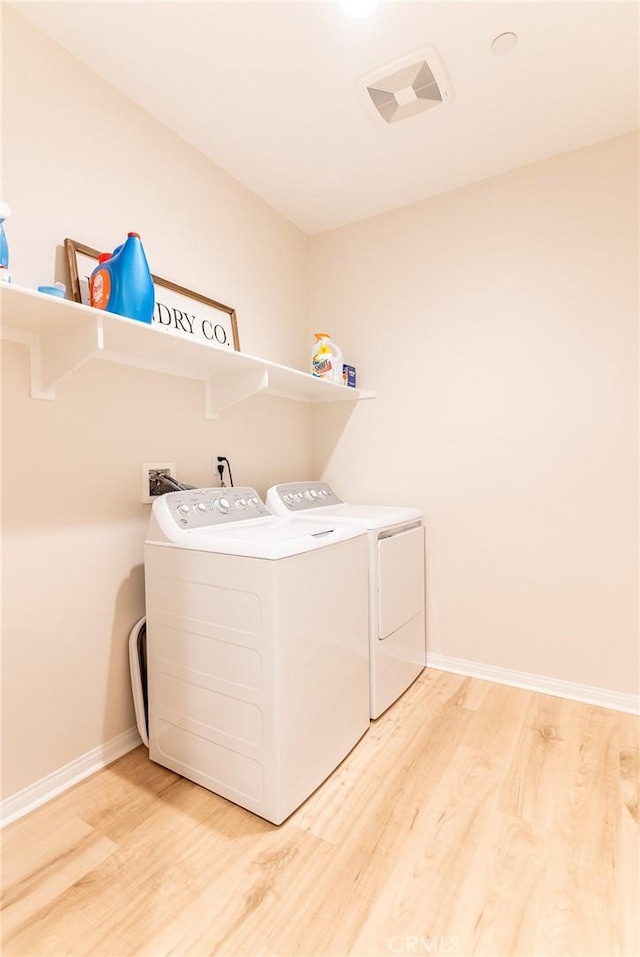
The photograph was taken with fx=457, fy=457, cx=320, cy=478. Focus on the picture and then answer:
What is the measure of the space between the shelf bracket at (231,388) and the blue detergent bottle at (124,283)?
58cm

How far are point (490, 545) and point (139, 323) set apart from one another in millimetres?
1797

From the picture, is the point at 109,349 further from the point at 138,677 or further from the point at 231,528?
the point at 138,677

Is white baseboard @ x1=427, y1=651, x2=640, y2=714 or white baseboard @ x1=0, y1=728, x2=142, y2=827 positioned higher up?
white baseboard @ x1=0, y1=728, x2=142, y2=827

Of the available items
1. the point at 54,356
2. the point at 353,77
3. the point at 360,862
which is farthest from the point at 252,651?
the point at 353,77

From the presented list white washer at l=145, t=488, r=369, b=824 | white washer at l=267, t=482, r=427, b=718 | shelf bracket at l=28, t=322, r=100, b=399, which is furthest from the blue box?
shelf bracket at l=28, t=322, r=100, b=399

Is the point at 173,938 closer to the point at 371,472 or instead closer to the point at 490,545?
the point at 490,545

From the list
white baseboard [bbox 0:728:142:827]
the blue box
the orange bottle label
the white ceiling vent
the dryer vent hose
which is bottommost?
white baseboard [bbox 0:728:142:827]

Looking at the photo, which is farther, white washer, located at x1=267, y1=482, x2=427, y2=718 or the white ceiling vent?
white washer, located at x1=267, y1=482, x2=427, y2=718

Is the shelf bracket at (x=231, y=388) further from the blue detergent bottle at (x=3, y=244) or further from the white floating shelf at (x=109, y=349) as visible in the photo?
the blue detergent bottle at (x=3, y=244)

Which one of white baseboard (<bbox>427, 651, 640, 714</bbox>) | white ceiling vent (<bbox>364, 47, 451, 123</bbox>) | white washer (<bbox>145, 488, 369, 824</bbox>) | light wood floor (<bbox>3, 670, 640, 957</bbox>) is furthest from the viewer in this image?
white baseboard (<bbox>427, 651, 640, 714</bbox>)

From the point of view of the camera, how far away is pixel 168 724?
1551 millimetres

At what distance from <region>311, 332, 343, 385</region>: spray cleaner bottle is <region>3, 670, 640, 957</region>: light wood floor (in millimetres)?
1686

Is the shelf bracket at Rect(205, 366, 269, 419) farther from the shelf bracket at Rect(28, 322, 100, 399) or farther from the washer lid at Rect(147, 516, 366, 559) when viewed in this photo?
the shelf bracket at Rect(28, 322, 100, 399)

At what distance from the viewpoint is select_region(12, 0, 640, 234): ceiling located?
1.41m
